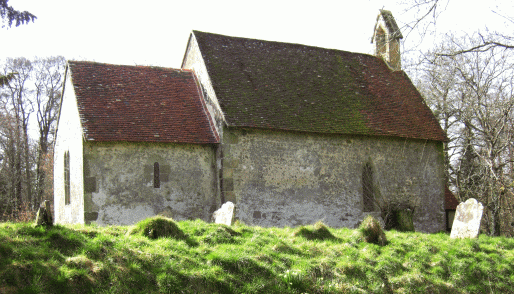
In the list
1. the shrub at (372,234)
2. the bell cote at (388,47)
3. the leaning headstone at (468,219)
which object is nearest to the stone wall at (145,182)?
the shrub at (372,234)

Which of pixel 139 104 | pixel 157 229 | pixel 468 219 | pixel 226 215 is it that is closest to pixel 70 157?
pixel 139 104

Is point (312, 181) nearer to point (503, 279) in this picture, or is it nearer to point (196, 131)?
point (196, 131)

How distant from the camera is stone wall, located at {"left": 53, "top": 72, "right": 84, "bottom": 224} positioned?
47.9 feet

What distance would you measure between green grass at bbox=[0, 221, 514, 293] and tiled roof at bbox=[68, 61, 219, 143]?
5.37 meters

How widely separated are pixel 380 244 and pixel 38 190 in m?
24.6

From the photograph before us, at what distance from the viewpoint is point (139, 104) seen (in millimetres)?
15828

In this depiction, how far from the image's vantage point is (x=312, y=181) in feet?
52.6

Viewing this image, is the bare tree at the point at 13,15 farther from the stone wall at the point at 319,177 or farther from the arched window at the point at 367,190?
the arched window at the point at 367,190

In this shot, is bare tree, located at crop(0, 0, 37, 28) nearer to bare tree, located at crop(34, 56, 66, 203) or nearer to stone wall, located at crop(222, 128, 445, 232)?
stone wall, located at crop(222, 128, 445, 232)

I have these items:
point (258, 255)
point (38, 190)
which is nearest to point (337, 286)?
point (258, 255)

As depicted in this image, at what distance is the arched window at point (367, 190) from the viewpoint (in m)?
17.2

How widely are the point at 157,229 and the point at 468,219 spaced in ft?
26.7

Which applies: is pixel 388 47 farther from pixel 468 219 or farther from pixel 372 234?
pixel 372 234

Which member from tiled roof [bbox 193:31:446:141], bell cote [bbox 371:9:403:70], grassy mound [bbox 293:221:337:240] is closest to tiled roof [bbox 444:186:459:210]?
tiled roof [bbox 193:31:446:141]
